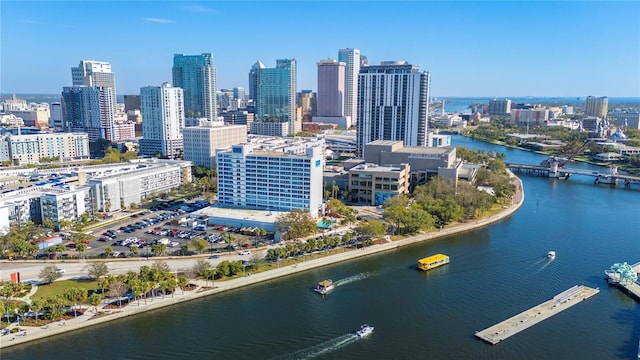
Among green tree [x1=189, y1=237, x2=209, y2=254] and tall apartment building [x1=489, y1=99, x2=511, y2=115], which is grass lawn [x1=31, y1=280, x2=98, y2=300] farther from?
tall apartment building [x1=489, y1=99, x2=511, y2=115]

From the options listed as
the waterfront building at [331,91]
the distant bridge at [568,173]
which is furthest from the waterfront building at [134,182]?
the waterfront building at [331,91]

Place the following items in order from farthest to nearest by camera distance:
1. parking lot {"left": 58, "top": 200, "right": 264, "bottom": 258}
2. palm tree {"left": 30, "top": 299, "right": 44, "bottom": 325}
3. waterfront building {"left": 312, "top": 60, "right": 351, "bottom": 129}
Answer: waterfront building {"left": 312, "top": 60, "right": 351, "bottom": 129} → parking lot {"left": 58, "top": 200, "right": 264, "bottom": 258} → palm tree {"left": 30, "top": 299, "right": 44, "bottom": 325}

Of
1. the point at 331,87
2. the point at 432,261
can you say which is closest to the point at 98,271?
the point at 432,261

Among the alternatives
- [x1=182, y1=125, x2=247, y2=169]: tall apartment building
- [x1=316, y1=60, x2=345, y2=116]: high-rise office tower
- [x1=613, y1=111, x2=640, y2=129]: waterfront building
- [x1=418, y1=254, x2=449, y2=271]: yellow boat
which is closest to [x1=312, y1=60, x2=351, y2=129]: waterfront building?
[x1=316, y1=60, x2=345, y2=116]: high-rise office tower

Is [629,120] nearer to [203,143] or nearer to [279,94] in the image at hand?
[279,94]

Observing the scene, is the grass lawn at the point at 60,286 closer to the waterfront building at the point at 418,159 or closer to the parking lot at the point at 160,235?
the parking lot at the point at 160,235

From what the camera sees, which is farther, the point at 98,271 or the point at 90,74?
the point at 90,74
